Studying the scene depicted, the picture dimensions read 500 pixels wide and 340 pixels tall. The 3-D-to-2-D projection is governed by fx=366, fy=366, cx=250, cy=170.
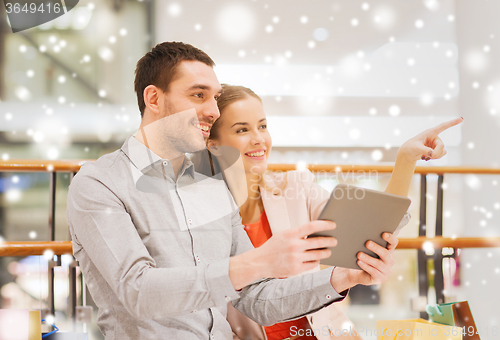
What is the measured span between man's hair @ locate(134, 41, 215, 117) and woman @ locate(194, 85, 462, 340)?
0.91 ft

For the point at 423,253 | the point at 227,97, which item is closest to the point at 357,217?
the point at 227,97

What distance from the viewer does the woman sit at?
1105mm

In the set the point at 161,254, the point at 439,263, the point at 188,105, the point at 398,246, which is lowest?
the point at 439,263

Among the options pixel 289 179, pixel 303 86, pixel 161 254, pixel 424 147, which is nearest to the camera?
pixel 161 254

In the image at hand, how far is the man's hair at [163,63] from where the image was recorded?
3.22ft

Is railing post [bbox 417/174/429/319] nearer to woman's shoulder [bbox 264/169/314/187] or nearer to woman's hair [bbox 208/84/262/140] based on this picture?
woman's shoulder [bbox 264/169/314/187]

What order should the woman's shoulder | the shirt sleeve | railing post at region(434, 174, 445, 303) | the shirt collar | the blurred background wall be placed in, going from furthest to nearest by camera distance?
the blurred background wall → railing post at region(434, 174, 445, 303) → the woman's shoulder → the shirt collar → the shirt sleeve

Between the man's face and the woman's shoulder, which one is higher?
the man's face

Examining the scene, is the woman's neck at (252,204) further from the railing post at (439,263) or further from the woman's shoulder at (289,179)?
the railing post at (439,263)

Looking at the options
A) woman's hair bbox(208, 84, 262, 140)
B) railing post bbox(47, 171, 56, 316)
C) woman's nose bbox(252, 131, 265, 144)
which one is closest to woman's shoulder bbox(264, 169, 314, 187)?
woman's nose bbox(252, 131, 265, 144)

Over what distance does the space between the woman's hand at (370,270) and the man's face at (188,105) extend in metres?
0.49

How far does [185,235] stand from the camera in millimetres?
829

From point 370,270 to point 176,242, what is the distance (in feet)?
1.36

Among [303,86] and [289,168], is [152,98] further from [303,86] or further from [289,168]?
[303,86]
